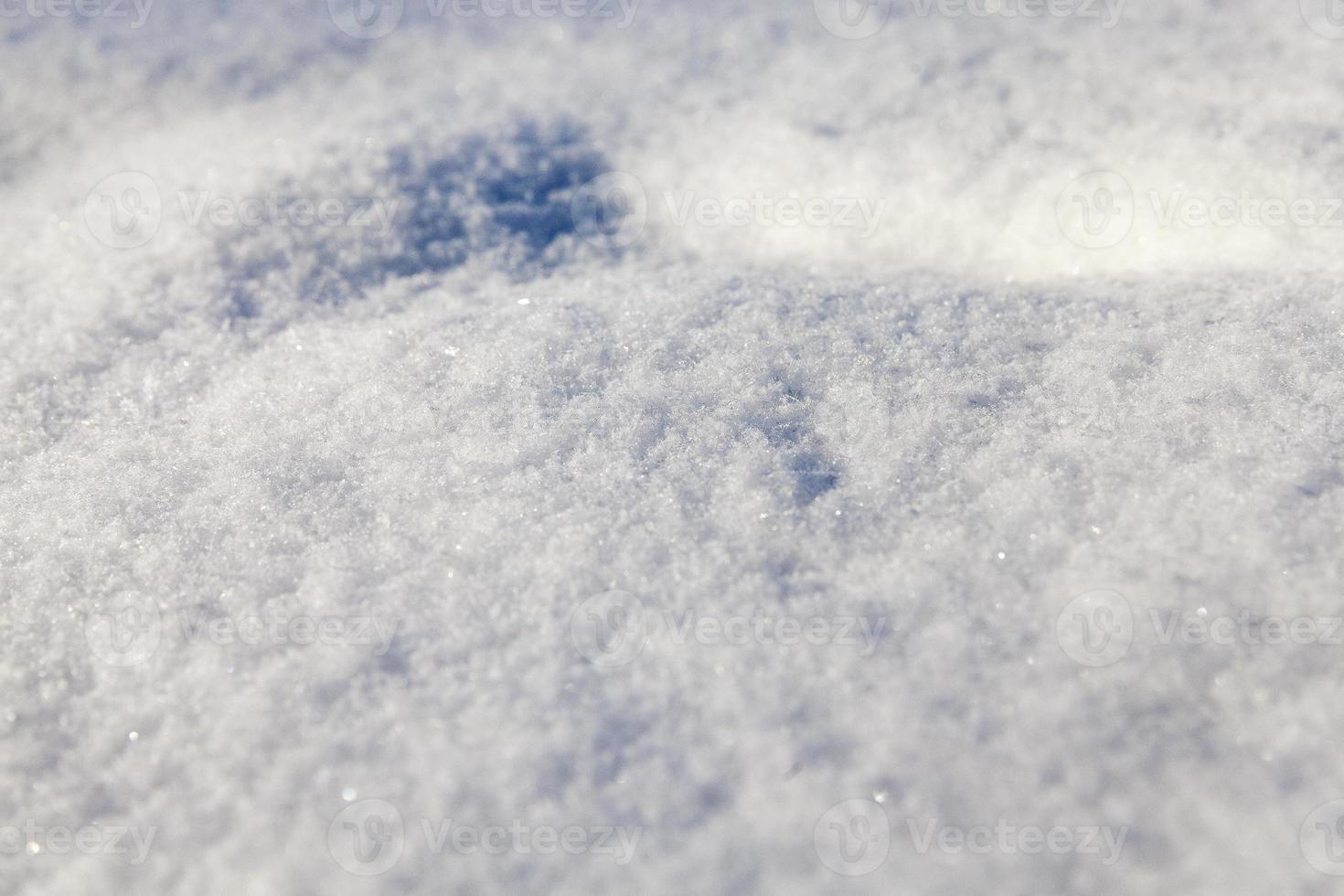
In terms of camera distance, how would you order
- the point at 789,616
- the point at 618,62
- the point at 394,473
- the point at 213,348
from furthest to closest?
the point at 618,62, the point at 213,348, the point at 394,473, the point at 789,616

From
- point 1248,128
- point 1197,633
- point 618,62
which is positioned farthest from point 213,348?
point 1248,128

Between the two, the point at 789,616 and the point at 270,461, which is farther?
the point at 270,461

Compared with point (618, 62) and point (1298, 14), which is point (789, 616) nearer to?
point (618, 62)

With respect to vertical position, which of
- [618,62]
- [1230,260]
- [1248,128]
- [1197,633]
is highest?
[618,62]

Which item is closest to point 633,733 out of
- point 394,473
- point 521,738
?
point 521,738

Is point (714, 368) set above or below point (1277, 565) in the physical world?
above

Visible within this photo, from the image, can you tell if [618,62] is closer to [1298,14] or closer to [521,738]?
[1298,14]

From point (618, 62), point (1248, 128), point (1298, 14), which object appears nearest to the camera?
Answer: point (1248, 128)
